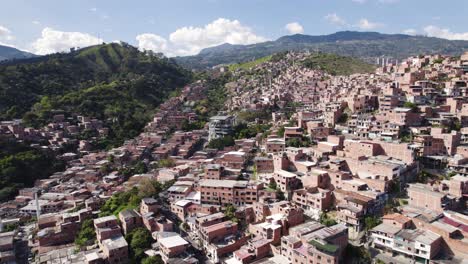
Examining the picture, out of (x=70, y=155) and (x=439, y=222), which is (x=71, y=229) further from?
(x=439, y=222)

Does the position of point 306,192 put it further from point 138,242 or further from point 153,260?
point 138,242

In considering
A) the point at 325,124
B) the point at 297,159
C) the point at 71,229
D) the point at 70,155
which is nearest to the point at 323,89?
the point at 325,124

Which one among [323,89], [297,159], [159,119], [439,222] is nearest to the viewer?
[439,222]

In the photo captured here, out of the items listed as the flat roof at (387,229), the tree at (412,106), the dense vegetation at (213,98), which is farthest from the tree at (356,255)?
the dense vegetation at (213,98)

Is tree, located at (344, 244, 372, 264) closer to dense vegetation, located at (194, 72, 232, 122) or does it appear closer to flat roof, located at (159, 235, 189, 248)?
flat roof, located at (159, 235, 189, 248)

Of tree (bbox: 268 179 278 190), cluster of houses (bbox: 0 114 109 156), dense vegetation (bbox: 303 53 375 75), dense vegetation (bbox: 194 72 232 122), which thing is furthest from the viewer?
dense vegetation (bbox: 303 53 375 75)

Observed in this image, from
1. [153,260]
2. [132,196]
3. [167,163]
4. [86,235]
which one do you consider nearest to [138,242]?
[153,260]

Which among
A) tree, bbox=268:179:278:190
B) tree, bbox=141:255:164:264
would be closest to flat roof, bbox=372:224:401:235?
tree, bbox=268:179:278:190
